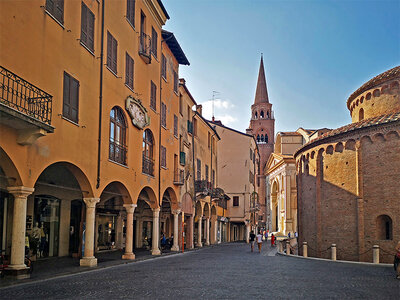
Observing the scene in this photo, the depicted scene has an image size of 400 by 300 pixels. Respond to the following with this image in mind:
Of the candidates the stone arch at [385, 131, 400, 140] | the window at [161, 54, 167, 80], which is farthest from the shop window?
the stone arch at [385, 131, 400, 140]

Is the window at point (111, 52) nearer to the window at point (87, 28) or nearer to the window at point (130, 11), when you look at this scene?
the window at point (87, 28)

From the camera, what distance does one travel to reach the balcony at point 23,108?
11695 millimetres

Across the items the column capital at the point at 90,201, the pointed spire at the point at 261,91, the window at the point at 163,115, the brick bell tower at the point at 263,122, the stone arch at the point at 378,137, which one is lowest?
the column capital at the point at 90,201

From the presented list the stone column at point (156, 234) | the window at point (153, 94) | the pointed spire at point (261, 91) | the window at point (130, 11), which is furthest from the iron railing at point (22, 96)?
the pointed spire at point (261, 91)

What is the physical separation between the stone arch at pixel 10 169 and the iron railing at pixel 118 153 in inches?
270

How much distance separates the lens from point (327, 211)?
2814cm

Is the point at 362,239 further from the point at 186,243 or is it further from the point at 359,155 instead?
the point at 186,243

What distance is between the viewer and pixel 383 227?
25.1 m

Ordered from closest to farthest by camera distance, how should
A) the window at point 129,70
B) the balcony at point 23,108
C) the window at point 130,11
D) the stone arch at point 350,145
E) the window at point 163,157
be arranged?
the balcony at point 23,108
the window at point 129,70
the window at point 130,11
the stone arch at point 350,145
the window at point 163,157

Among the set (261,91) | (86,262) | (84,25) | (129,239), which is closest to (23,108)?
(84,25)

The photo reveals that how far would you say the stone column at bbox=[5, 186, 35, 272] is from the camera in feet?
42.7

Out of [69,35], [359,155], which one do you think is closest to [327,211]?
[359,155]

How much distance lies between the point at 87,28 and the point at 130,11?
17.3ft

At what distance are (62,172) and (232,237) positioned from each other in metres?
44.7
